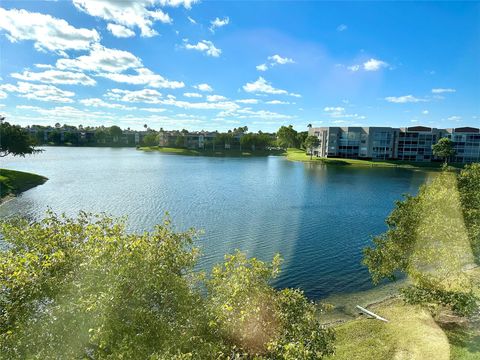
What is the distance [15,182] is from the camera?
205 ft

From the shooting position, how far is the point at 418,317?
20.1 meters

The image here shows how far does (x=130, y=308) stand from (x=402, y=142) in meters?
154

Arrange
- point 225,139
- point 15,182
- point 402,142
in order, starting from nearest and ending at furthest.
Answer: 1. point 15,182
2. point 402,142
3. point 225,139

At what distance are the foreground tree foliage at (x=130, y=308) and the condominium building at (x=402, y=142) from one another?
5603 inches

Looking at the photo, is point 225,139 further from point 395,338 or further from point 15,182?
point 395,338

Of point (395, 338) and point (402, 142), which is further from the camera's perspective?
point (402, 142)

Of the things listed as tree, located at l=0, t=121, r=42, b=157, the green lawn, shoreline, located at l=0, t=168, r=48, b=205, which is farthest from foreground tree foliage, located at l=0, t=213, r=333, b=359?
tree, located at l=0, t=121, r=42, b=157

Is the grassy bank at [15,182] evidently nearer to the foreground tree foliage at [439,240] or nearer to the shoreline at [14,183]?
the shoreline at [14,183]

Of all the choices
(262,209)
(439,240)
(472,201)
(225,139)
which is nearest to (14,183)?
(262,209)

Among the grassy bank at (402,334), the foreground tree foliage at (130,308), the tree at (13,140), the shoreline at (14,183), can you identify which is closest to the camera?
the foreground tree foliage at (130,308)

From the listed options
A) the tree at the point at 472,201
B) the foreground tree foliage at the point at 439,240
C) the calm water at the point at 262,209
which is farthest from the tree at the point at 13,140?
the tree at the point at 472,201

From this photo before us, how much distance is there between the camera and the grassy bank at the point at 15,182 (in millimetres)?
57069

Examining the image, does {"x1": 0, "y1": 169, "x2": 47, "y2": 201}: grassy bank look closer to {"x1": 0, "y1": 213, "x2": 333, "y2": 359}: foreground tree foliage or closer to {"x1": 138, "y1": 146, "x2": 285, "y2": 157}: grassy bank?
{"x1": 0, "y1": 213, "x2": 333, "y2": 359}: foreground tree foliage

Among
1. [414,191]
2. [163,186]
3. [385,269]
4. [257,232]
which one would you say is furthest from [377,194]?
[385,269]
